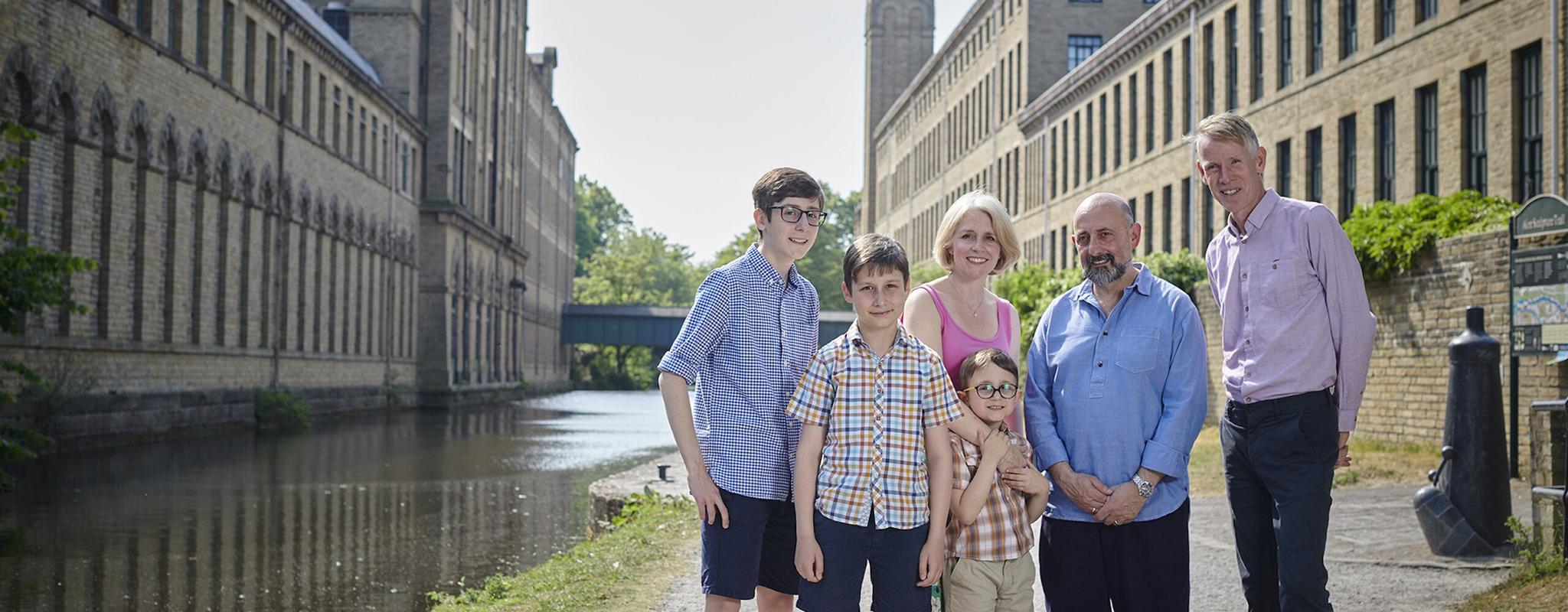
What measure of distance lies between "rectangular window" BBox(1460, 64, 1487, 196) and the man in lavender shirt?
2232 cm

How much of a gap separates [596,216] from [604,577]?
140955 millimetres

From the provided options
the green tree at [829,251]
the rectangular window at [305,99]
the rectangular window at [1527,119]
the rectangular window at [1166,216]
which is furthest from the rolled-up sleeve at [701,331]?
the green tree at [829,251]

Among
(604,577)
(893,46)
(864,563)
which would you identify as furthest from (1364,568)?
(893,46)

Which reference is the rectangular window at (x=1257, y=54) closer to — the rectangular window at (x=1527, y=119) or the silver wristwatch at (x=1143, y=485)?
the rectangular window at (x=1527, y=119)

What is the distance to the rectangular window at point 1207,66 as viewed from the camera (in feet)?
130

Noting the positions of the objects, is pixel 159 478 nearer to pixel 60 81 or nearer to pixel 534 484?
pixel 534 484

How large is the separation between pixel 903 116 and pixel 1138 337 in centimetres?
9086

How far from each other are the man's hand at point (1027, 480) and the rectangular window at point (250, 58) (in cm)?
3607

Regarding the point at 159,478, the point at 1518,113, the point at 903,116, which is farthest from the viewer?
the point at 903,116

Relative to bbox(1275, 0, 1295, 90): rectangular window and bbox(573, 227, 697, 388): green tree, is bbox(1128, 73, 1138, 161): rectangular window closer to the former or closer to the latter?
bbox(1275, 0, 1295, 90): rectangular window

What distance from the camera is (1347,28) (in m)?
30.9

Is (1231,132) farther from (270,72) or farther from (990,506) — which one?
(270,72)

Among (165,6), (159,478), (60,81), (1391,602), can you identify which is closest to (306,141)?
(165,6)

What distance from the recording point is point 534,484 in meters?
20.0
